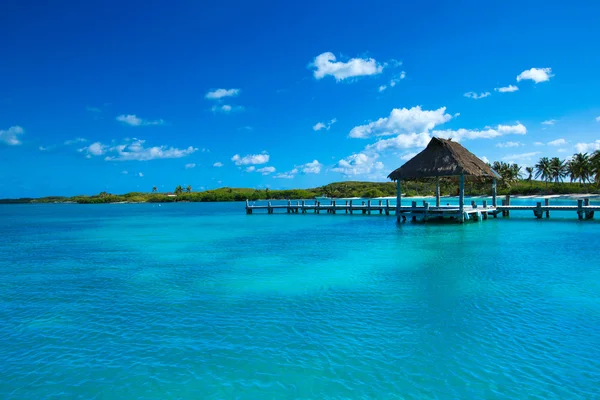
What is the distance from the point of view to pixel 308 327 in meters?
8.13

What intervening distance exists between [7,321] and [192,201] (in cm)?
12278

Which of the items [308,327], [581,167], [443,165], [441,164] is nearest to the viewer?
[308,327]

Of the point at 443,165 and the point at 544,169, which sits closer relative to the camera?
the point at 443,165

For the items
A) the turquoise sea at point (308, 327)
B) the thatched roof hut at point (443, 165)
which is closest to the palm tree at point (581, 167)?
the thatched roof hut at point (443, 165)

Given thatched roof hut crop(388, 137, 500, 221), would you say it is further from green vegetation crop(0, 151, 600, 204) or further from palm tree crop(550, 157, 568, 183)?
palm tree crop(550, 157, 568, 183)

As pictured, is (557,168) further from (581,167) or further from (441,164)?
(441,164)

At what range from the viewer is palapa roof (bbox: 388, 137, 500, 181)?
91.5 feet

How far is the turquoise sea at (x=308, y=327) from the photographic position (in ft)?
19.4

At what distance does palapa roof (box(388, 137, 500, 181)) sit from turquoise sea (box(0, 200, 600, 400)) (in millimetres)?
12121

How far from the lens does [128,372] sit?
6.41 metres

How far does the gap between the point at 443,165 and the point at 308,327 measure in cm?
2307

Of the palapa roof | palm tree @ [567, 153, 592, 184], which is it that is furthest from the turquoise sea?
palm tree @ [567, 153, 592, 184]

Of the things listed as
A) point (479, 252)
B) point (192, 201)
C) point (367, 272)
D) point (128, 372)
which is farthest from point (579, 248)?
point (192, 201)

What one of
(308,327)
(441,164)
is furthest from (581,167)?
(308,327)
